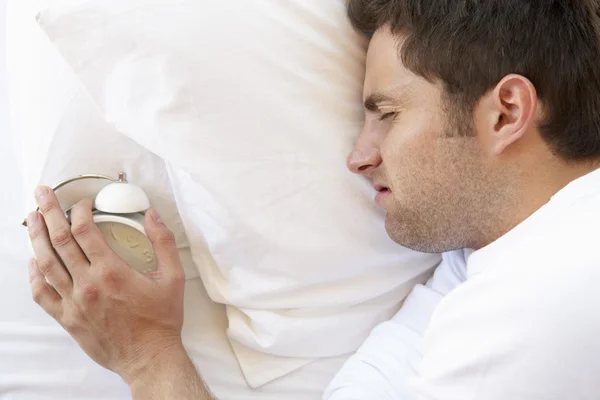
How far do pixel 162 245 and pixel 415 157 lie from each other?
1.32 ft

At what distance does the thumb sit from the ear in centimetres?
50

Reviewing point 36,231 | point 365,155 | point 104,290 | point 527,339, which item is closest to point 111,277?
point 104,290

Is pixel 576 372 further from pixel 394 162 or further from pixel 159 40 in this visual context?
pixel 159 40

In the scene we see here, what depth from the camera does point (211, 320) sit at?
1.00m

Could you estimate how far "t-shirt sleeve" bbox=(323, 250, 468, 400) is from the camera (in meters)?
0.92

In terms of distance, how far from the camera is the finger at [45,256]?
86cm

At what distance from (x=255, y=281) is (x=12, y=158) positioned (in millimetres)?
465

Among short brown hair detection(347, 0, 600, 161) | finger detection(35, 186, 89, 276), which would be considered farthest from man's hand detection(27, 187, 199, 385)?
short brown hair detection(347, 0, 600, 161)

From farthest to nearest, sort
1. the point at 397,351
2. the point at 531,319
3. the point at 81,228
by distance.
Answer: the point at 397,351 < the point at 81,228 < the point at 531,319

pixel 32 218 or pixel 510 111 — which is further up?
pixel 510 111

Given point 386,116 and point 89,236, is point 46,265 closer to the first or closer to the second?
point 89,236

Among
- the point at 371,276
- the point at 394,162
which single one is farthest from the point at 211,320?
the point at 394,162

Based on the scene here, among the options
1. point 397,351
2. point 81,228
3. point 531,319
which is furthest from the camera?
point 397,351

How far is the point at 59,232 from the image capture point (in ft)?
2.77
